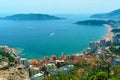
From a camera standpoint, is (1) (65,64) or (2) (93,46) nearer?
(1) (65,64)

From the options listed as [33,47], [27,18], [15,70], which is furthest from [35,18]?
[15,70]

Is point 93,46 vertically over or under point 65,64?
over

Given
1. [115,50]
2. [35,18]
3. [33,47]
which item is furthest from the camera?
[35,18]

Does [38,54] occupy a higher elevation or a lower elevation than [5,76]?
lower

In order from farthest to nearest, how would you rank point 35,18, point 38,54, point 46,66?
point 35,18
point 38,54
point 46,66

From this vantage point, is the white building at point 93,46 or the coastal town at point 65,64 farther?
the white building at point 93,46

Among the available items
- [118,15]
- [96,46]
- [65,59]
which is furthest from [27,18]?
[65,59]

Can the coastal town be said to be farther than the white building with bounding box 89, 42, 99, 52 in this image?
No

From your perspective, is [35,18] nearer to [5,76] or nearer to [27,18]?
[27,18]

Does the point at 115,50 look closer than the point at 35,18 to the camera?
Yes
